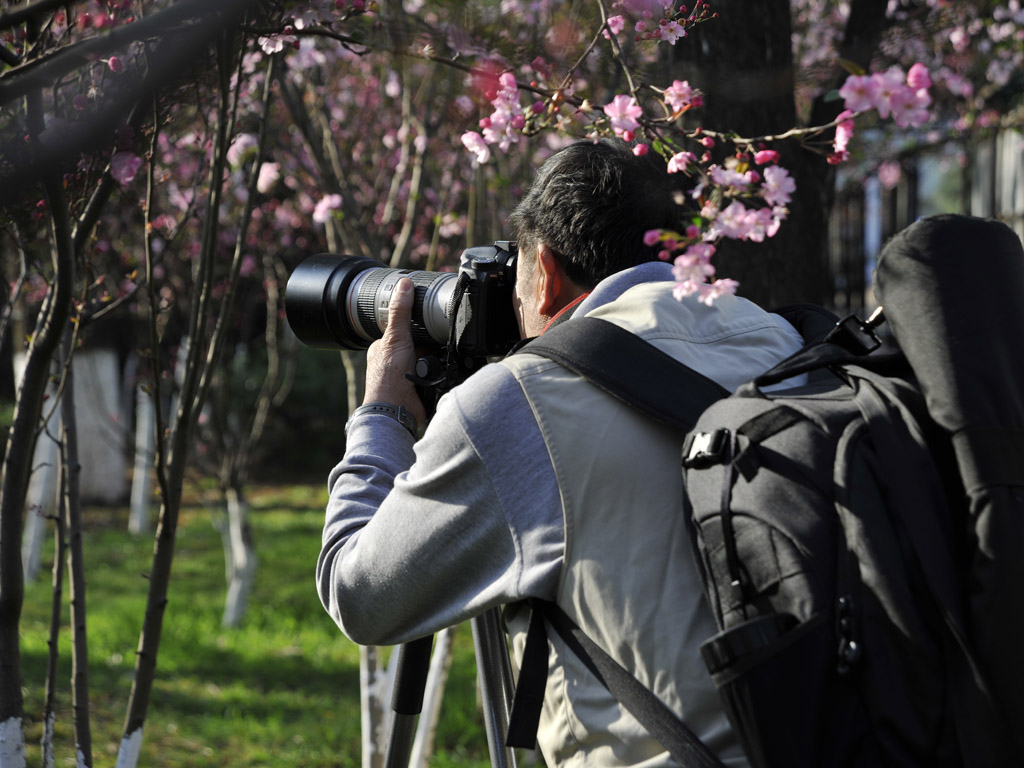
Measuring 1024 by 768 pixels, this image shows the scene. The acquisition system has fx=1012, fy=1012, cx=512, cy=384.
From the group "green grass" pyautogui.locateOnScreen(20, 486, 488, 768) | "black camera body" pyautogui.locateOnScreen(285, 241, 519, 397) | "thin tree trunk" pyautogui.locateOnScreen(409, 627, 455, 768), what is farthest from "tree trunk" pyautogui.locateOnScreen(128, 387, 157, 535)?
"black camera body" pyautogui.locateOnScreen(285, 241, 519, 397)

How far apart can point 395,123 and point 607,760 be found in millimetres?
4313

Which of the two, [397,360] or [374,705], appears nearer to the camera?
[397,360]

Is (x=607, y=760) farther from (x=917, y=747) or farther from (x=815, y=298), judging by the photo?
(x=815, y=298)

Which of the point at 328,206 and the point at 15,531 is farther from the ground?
the point at 328,206

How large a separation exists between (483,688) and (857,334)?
931mm

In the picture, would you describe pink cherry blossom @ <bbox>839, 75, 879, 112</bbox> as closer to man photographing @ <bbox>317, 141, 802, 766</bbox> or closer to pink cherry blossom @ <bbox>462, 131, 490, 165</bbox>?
man photographing @ <bbox>317, 141, 802, 766</bbox>

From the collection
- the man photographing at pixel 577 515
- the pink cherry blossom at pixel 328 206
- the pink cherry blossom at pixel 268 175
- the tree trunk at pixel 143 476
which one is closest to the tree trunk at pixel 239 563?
the pink cherry blossom at pixel 268 175

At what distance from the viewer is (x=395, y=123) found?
511cm

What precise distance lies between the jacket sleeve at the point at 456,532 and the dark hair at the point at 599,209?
0.31 meters

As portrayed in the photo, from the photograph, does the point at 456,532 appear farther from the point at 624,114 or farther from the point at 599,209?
the point at 624,114

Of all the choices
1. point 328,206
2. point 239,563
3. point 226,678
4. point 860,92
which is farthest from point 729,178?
point 239,563

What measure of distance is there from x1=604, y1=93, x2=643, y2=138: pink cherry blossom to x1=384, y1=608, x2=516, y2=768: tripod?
2.76ft

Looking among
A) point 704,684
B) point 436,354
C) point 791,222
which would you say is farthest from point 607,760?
point 791,222

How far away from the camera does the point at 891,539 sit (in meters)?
1.03
